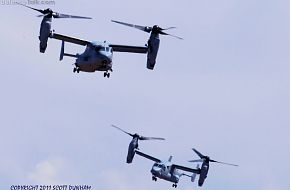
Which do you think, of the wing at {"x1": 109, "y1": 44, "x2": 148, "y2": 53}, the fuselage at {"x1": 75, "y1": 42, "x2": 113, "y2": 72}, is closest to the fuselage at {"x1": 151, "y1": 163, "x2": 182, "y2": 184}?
the wing at {"x1": 109, "y1": 44, "x2": 148, "y2": 53}

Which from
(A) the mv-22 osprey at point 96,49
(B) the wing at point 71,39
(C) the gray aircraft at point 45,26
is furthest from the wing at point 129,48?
(C) the gray aircraft at point 45,26

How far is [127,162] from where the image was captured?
302 feet

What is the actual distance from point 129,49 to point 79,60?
622cm

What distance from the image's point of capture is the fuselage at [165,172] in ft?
349

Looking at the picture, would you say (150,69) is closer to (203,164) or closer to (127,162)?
(127,162)

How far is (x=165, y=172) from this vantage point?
351ft

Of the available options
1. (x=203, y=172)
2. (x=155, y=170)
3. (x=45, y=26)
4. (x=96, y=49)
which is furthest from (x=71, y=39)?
(x=155, y=170)

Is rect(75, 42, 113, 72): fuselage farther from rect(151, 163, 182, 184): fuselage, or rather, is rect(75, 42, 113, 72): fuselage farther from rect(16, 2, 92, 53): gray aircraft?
rect(151, 163, 182, 184): fuselage

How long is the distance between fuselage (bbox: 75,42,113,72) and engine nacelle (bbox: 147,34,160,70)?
12.1 ft

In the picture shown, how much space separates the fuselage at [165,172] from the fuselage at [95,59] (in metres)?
36.1

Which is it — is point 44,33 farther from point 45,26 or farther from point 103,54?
point 103,54

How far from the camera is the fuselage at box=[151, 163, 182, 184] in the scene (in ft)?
349

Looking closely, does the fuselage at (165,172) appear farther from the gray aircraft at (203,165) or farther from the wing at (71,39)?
the wing at (71,39)

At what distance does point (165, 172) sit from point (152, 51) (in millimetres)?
39157
